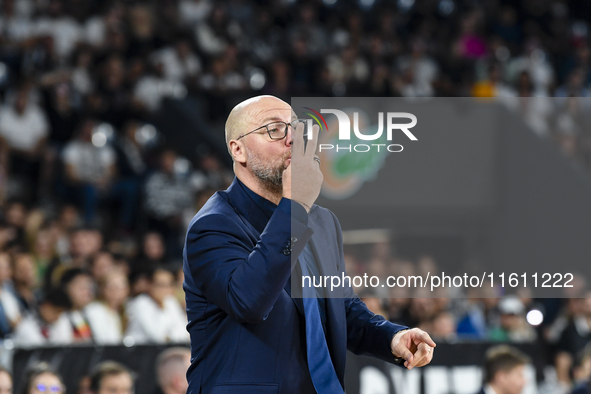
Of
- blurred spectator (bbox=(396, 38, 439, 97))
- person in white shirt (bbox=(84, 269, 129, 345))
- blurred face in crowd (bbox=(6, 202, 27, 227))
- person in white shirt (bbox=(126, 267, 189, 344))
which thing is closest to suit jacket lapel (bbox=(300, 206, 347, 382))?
person in white shirt (bbox=(84, 269, 129, 345))

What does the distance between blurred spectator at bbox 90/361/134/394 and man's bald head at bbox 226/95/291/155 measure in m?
2.84

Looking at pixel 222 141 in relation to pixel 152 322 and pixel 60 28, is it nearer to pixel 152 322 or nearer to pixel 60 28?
pixel 60 28

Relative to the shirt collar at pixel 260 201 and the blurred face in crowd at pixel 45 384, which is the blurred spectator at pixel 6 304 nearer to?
the blurred face in crowd at pixel 45 384

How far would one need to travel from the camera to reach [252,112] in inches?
92.8

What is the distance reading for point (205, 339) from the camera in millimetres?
2309

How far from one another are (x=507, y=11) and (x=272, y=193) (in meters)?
12.4

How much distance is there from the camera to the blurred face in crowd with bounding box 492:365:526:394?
528 cm

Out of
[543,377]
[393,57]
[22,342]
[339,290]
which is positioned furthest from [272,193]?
[393,57]

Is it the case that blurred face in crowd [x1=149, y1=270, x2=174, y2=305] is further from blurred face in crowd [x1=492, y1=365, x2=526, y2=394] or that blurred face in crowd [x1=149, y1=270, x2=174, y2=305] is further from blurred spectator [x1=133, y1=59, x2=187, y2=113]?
blurred spectator [x1=133, y1=59, x2=187, y2=113]

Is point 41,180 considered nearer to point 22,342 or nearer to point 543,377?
point 22,342

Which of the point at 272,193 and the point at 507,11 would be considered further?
the point at 507,11

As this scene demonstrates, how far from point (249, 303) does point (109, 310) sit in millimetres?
4136

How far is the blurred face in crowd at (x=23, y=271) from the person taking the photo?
6.26 m

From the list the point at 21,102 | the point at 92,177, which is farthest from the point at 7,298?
the point at 21,102
